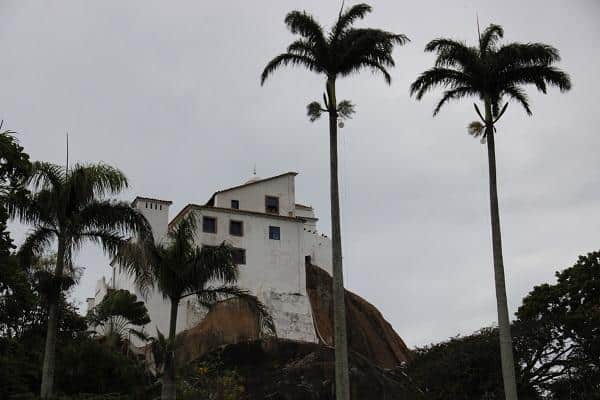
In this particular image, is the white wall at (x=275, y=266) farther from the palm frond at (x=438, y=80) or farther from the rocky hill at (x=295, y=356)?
the palm frond at (x=438, y=80)

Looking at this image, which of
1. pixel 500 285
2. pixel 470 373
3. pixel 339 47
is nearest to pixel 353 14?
pixel 339 47

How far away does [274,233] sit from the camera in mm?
56250

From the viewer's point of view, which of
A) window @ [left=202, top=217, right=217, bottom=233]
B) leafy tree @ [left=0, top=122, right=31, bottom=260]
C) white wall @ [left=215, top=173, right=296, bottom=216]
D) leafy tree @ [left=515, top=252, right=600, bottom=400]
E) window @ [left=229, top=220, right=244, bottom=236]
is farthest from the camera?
white wall @ [left=215, top=173, right=296, bottom=216]

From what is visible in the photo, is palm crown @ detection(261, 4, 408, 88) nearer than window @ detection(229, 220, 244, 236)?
Yes

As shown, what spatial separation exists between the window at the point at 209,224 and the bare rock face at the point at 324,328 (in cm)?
505

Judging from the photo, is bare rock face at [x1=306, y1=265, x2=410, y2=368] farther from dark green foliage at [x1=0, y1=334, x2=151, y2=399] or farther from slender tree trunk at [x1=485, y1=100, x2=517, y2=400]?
slender tree trunk at [x1=485, y1=100, x2=517, y2=400]

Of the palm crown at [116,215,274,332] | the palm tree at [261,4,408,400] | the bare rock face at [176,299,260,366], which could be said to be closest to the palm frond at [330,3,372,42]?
the palm tree at [261,4,408,400]

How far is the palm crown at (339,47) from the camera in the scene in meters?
24.2

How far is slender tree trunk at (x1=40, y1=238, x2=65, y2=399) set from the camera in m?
22.4

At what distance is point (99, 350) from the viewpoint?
34.9 metres

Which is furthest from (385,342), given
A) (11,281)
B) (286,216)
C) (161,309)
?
(11,281)

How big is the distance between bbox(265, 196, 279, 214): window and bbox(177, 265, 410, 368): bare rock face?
4.69m

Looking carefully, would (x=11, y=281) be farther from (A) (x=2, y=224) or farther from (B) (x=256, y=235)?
(B) (x=256, y=235)

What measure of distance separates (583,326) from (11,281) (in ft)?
74.6
